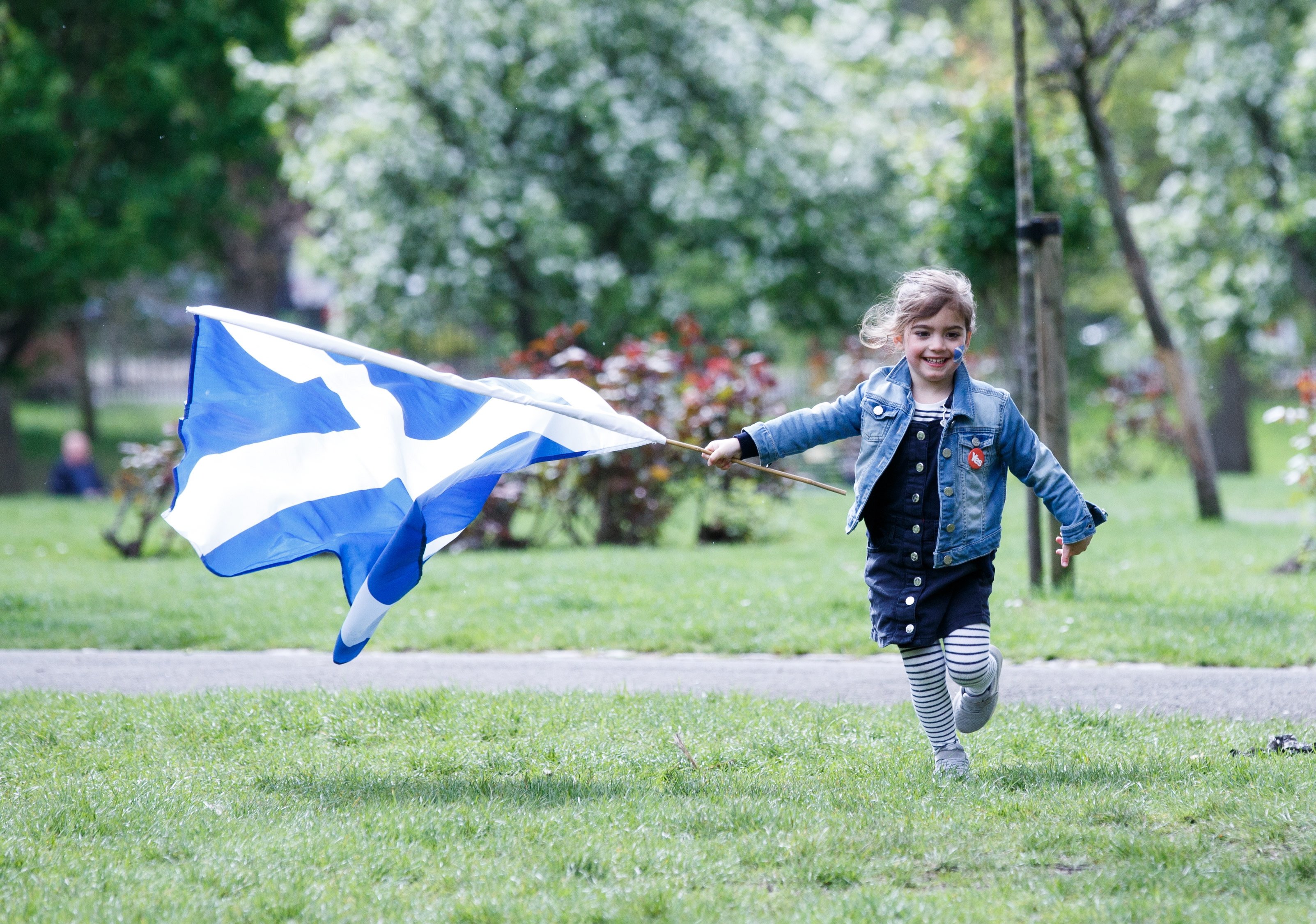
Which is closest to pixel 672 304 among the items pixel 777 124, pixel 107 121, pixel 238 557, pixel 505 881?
pixel 777 124

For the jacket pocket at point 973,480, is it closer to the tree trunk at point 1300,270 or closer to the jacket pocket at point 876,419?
the jacket pocket at point 876,419

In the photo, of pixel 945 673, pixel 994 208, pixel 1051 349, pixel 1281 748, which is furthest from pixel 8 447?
pixel 1281 748

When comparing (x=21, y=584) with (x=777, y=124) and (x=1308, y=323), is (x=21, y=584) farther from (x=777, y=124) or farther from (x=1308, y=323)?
(x=1308, y=323)

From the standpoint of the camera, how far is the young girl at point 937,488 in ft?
15.0

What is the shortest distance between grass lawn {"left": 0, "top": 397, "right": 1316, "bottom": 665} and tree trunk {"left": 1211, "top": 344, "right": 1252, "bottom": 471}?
1355 cm

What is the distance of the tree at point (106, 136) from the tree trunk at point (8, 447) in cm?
3

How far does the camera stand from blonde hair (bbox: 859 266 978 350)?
4.63 metres

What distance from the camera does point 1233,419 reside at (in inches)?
982

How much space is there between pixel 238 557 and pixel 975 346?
2036 centimetres

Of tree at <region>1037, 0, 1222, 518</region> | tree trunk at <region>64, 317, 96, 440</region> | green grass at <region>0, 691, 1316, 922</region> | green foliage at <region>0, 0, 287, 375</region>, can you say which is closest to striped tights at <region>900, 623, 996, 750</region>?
green grass at <region>0, 691, 1316, 922</region>

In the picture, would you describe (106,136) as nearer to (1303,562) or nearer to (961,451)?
(1303,562)

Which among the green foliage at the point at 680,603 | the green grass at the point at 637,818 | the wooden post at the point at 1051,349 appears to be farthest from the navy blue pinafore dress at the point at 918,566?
the wooden post at the point at 1051,349

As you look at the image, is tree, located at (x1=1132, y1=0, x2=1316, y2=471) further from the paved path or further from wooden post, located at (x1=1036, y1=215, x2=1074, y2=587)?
the paved path

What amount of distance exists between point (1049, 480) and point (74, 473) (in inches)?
714
